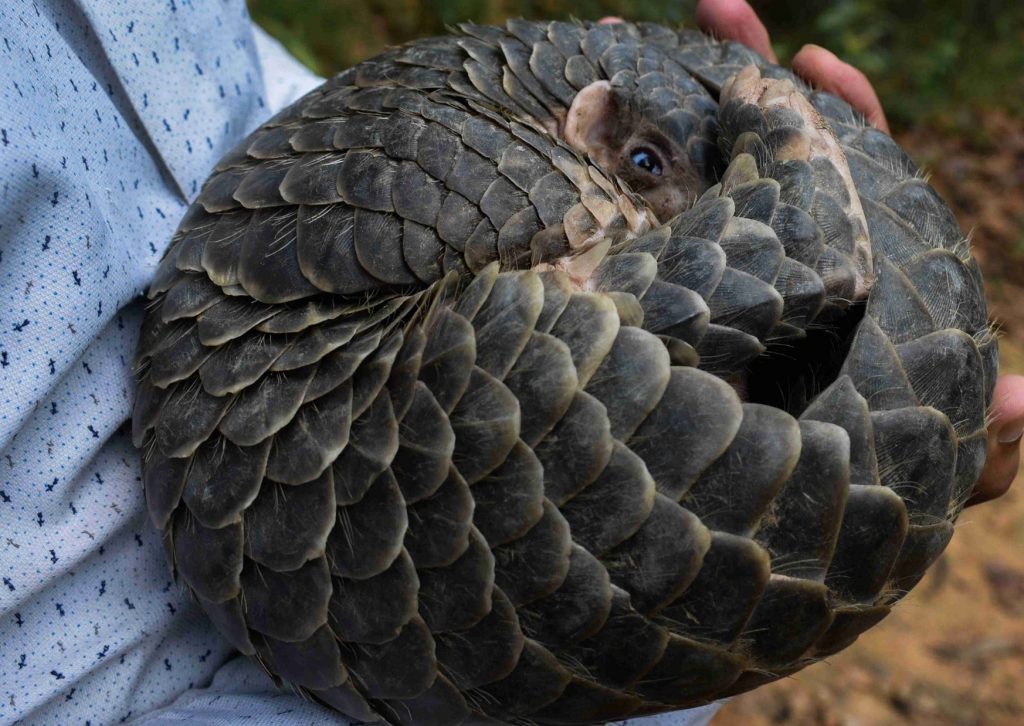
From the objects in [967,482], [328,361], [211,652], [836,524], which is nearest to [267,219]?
[328,361]

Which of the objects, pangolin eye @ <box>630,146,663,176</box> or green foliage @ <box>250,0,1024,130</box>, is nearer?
pangolin eye @ <box>630,146,663,176</box>

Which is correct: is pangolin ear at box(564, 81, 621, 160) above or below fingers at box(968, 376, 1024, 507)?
above

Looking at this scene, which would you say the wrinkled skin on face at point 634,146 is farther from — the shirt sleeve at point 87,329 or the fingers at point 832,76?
the shirt sleeve at point 87,329

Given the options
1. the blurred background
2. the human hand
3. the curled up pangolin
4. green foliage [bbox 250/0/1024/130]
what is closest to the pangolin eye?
the curled up pangolin

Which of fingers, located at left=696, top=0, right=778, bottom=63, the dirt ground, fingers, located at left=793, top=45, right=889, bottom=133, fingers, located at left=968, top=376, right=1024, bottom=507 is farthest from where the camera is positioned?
the dirt ground

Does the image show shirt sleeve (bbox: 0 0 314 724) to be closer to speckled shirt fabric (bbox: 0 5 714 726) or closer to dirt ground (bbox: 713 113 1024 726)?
speckled shirt fabric (bbox: 0 5 714 726)

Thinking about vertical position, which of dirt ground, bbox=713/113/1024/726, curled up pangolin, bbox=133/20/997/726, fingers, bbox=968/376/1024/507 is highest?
curled up pangolin, bbox=133/20/997/726

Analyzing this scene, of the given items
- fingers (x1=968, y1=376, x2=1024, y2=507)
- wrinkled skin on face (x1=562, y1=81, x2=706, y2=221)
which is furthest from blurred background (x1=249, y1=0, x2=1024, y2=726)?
wrinkled skin on face (x1=562, y1=81, x2=706, y2=221)

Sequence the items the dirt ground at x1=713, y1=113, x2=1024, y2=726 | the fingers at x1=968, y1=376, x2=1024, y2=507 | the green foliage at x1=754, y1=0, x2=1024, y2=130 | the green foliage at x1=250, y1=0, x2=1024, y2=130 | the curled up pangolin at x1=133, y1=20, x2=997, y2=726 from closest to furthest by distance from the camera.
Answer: the curled up pangolin at x1=133, y1=20, x2=997, y2=726 → the fingers at x1=968, y1=376, x2=1024, y2=507 → the dirt ground at x1=713, y1=113, x2=1024, y2=726 → the green foliage at x1=250, y1=0, x2=1024, y2=130 → the green foliage at x1=754, y1=0, x2=1024, y2=130

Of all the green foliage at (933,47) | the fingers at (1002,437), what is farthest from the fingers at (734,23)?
the green foliage at (933,47)
